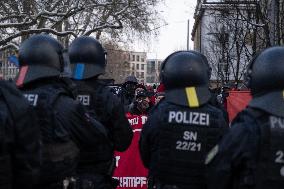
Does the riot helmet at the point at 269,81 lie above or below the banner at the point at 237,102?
above

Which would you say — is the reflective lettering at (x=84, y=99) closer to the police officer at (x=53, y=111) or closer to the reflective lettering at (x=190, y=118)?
the police officer at (x=53, y=111)

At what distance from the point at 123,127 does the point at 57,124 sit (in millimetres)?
1260

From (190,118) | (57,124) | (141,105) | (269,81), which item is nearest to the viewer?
(269,81)

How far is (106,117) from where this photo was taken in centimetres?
512

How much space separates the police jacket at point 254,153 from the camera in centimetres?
339

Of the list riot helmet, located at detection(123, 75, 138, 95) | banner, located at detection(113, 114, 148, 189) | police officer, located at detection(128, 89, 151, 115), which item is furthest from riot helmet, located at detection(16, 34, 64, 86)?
riot helmet, located at detection(123, 75, 138, 95)

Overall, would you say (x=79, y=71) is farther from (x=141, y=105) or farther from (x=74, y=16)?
(x=74, y=16)

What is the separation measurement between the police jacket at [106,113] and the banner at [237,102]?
3656 mm

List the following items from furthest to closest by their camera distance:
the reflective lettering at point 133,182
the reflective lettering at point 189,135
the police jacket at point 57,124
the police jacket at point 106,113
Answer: the reflective lettering at point 133,182
the police jacket at point 106,113
the reflective lettering at point 189,135
the police jacket at point 57,124

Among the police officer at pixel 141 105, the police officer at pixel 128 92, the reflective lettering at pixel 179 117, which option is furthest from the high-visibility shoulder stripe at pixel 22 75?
the police officer at pixel 128 92

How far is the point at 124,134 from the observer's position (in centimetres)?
521

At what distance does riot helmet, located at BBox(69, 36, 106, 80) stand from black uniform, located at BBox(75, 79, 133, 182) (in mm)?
154

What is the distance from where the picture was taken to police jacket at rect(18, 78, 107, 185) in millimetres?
3941

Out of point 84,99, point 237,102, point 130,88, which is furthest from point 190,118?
point 130,88
